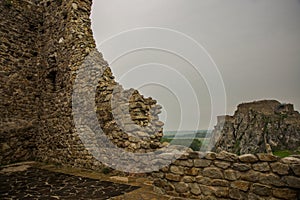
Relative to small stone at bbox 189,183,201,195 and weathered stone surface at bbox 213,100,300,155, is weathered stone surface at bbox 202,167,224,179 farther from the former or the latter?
weathered stone surface at bbox 213,100,300,155

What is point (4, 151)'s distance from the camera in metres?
7.54

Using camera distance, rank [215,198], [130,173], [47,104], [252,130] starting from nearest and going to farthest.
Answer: [215,198] → [130,173] → [47,104] → [252,130]

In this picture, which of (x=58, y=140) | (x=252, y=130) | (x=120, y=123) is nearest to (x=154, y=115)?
(x=120, y=123)

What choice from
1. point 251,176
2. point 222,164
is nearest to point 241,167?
→ point 251,176

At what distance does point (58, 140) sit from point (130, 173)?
358cm

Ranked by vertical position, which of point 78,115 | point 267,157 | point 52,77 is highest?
point 52,77

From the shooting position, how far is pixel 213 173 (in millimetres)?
3459

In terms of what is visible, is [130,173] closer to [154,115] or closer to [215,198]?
[154,115]

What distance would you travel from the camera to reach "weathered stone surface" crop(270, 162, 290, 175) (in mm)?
2864

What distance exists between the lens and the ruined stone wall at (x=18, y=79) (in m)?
7.85

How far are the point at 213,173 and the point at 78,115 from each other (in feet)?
15.8

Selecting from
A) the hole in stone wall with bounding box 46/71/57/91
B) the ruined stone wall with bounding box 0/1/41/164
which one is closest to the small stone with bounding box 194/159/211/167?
the hole in stone wall with bounding box 46/71/57/91

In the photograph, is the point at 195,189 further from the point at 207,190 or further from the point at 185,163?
the point at 185,163

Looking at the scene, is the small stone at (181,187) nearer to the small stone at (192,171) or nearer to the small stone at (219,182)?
the small stone at (192,171)
